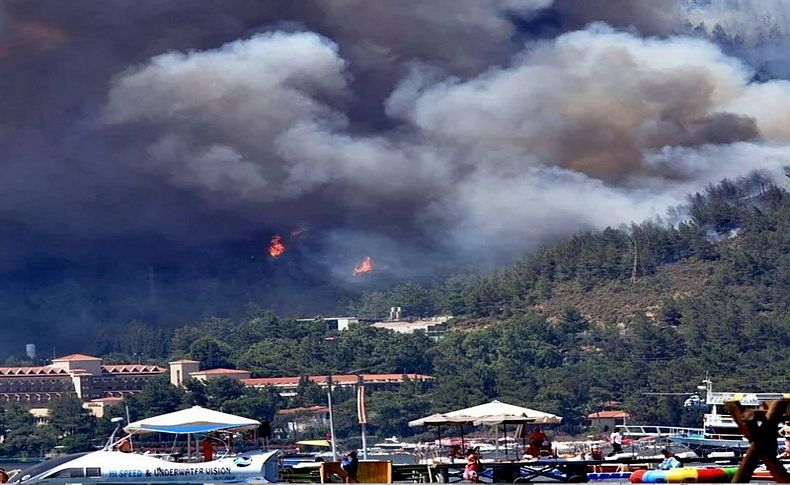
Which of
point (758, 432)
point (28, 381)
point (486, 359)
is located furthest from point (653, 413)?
point (758, 432)

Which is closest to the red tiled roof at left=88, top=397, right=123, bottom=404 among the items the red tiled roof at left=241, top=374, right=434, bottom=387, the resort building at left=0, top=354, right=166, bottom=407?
the resort building at left=0, top=354, right=166, bottom=407

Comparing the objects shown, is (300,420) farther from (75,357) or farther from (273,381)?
(75,357)

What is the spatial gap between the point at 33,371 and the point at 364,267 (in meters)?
31.1

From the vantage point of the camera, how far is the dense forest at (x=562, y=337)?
409 feet

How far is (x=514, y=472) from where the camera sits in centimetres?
2919

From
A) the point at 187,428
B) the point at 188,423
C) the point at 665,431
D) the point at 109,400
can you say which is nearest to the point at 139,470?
the point at 188,423

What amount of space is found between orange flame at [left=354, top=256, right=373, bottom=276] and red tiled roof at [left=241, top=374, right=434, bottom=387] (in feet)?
39.5

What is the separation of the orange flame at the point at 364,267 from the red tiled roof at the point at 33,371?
2765cm

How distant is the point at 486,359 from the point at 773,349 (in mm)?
24364

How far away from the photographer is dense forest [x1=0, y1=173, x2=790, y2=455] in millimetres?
124562

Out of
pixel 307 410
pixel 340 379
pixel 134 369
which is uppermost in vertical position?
pixel 134 369

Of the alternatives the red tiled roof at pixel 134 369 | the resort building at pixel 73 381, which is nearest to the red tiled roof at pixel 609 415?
the resort building at pixel 73 381

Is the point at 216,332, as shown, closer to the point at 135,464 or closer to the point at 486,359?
the point at 486,359

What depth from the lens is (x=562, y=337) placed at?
139 m
